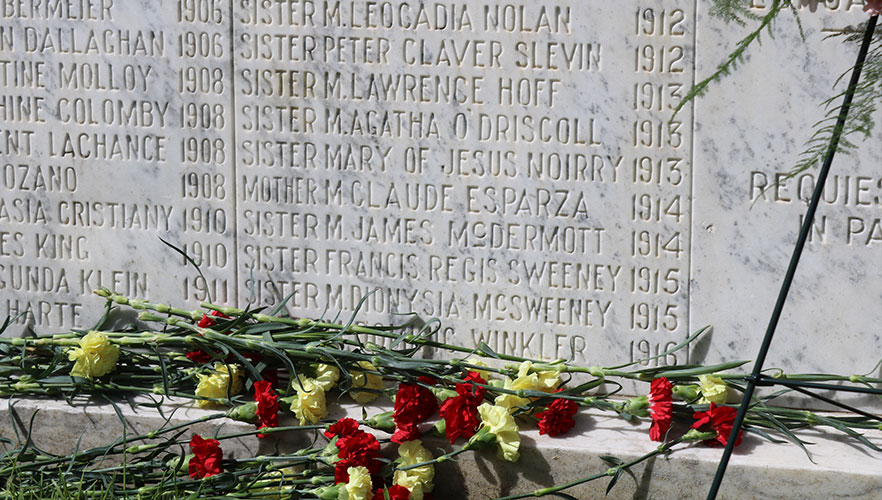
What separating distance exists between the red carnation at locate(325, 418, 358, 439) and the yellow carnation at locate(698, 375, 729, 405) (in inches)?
49.3

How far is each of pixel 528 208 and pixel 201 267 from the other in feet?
4.55

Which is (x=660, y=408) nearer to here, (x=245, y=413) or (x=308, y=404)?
(x=308, y=404)

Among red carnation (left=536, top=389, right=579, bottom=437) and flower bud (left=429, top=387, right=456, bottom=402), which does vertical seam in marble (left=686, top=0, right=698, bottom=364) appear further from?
flower bud (left=429, top=387, right=456, bottom=402)

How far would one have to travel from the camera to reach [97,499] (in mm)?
3453

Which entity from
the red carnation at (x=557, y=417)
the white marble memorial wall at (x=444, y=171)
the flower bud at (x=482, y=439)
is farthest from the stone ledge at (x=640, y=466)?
the white marble memorial wall at (x=444, y=171)

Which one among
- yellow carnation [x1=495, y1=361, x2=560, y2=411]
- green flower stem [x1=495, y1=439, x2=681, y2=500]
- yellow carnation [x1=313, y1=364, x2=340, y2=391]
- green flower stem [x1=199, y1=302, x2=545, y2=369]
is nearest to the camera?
green flower stem [x1=495, y1=439, x2=681, y2=500]

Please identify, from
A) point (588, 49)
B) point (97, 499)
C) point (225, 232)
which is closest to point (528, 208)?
point (588, 49)

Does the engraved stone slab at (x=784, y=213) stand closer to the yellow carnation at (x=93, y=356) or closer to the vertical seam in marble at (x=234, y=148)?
the vertical seam in marble at (x=234, y=148)

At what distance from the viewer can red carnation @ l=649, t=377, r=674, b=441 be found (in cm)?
358

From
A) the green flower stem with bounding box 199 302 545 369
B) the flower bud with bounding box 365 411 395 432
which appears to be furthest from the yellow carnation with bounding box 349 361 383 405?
the flower bud with bounding box 365 411 395 432

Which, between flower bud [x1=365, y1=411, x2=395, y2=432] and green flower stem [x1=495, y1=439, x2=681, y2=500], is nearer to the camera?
green flower stem [x1=495, y1=439, x2=681, y2=500]

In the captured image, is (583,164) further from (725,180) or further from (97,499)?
(97,499)

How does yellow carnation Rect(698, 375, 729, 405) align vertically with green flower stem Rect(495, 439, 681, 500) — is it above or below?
above

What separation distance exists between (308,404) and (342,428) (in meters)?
0.27
